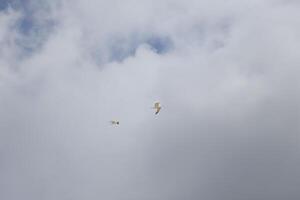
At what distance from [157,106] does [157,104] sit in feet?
6.87

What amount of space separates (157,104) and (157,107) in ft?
9.97

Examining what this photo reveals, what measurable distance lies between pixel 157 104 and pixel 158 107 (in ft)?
11.8

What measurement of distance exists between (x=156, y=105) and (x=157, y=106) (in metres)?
1.46

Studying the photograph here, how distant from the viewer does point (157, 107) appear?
182 m

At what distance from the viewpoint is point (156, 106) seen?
180 metres

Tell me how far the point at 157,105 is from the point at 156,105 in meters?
1.05

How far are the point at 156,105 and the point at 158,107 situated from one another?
3441 mm

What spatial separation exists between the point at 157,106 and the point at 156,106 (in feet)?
5.36

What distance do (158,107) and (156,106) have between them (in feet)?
13.7

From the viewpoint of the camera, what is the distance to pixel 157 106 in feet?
595

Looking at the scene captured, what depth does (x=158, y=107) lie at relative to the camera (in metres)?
184
